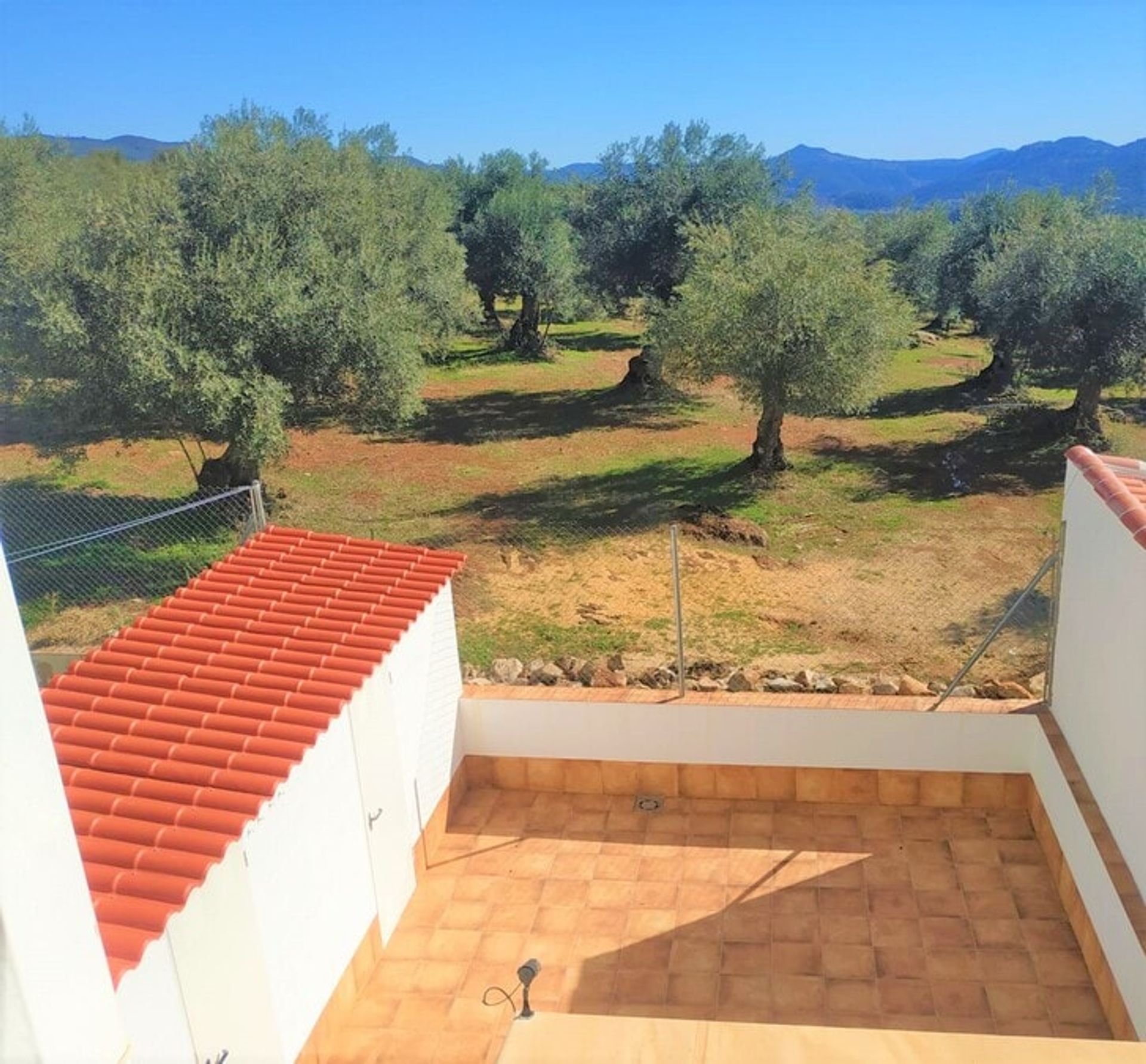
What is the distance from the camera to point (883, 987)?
16.7 feet

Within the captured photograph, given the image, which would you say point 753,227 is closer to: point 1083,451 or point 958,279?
point 958,279

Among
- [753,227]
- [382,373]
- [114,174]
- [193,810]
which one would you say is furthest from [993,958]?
[114,174]

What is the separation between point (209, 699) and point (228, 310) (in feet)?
32.5

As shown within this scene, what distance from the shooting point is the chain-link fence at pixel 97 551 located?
11148mm

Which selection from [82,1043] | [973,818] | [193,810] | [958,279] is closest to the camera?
[82,1043]

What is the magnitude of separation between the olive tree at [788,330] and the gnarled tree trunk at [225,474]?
7501 millimetres

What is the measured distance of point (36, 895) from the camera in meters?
1.91

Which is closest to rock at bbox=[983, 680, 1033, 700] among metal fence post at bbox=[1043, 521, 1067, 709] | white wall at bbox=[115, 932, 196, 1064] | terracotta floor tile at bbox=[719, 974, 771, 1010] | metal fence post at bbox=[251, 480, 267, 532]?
metal fence post at bbox=[1043, 521, 1067, 709]

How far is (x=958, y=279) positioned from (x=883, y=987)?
25.7 m

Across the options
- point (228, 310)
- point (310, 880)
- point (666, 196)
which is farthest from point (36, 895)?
point (666, 196)

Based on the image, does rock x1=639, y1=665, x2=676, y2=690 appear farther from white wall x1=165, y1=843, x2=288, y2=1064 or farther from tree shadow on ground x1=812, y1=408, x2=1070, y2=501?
tree shadow on ground x1=812, y1=408, x2=1070, y2=501

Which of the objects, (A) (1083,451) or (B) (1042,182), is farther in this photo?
(B) (1042,182)

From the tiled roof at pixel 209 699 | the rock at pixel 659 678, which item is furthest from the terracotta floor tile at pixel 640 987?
the rock at pixel 659 678

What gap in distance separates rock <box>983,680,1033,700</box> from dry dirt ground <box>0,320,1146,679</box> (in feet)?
7.12
